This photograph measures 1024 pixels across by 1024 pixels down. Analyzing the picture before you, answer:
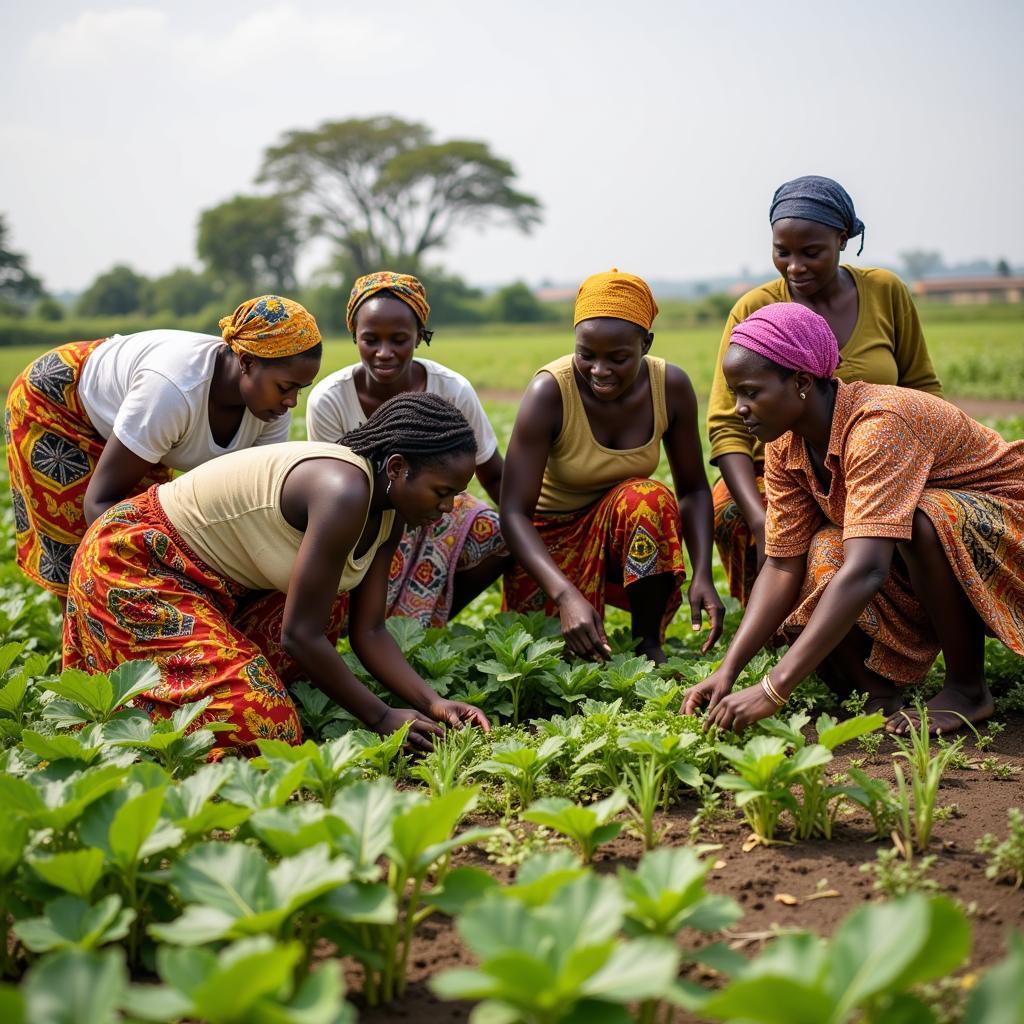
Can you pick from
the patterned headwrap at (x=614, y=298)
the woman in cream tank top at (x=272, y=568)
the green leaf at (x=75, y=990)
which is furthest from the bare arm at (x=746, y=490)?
the green leaf at (x=75, y=990)

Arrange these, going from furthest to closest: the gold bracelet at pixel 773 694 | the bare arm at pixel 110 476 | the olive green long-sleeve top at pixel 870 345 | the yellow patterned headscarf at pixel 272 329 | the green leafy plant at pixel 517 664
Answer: the olive green long-sleeve top at pixel 870 345 < the bare arm at pixel 110 476 < the yellow patterned headscarf at pixel 272 329 < the green leafy plant at pixel 517 664 < the gold bracelet at pixel 773 694

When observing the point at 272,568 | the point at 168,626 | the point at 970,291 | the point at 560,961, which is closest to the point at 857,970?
the point at 560,961

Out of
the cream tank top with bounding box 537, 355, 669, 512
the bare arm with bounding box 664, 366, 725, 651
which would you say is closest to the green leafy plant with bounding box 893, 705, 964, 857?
the bare arm with bounding box 664, 366, 725, 651

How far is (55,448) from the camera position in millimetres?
4117

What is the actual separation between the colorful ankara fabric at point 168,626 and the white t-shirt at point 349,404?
32.4 inches

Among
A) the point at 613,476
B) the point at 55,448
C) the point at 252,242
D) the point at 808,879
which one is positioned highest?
the point at 252,242

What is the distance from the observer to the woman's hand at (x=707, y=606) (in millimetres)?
3861

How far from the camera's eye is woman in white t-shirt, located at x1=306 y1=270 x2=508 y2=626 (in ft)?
13.4

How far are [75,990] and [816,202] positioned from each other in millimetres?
3242

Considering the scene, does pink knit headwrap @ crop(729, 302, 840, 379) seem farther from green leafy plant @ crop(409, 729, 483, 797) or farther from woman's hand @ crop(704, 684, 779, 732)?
green leafy plant @ crop(409, 729, 483, 797)

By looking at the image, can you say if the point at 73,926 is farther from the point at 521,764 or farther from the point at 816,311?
the point at 816,311

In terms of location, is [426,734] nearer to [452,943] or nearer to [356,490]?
[356,490]

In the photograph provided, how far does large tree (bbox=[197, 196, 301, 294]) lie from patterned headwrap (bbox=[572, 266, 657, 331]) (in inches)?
1890

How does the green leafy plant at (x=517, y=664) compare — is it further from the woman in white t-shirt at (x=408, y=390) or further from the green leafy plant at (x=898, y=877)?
the green leafy plant at (x=898, y=877)
